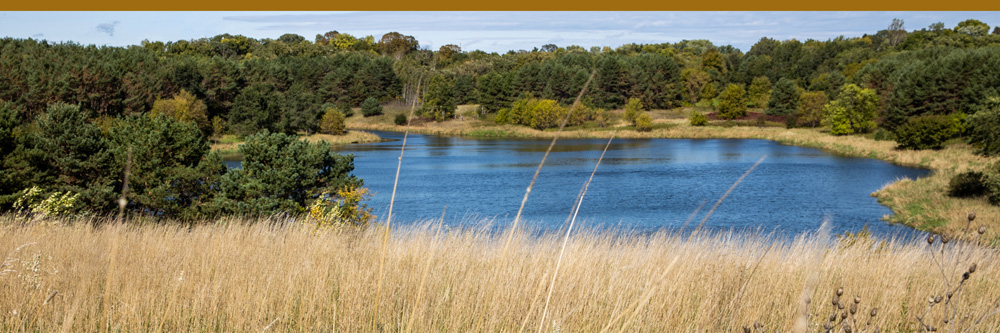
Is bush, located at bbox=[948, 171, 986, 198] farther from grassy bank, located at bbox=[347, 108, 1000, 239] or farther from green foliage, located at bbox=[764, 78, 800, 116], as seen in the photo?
green foliage, located at bbox=[764, 78, 800, 116]

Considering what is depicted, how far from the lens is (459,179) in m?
36.0

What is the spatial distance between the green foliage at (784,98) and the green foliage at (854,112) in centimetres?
1579

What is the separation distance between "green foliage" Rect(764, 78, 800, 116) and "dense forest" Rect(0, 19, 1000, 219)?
0.72 ft

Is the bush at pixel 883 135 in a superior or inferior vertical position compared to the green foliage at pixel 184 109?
inferior

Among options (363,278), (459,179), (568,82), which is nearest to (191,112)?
(459,179)

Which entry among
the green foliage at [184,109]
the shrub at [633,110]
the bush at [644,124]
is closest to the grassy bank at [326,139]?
the green foliage at [184,109]

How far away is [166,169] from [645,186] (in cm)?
2247

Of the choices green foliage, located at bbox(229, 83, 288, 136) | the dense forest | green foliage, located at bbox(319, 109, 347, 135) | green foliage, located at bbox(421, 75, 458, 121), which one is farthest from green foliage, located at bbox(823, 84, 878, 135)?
green foliage, located at bbox(229, 83, 288, 136)

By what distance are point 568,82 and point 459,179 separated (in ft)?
188

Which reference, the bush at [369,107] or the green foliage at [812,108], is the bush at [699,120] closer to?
the green foliage at [812,108]

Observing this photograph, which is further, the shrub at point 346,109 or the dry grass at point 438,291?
the shrub at point 346,109

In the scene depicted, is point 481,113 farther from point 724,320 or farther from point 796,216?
point 724,320

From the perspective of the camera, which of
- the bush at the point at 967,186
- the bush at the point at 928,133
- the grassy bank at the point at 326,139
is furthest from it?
the grassy bank at the point at 326,139

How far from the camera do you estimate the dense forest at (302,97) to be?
54.0ft
